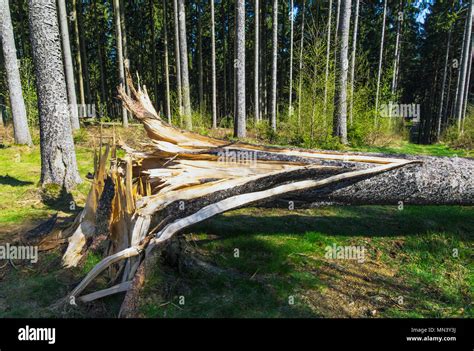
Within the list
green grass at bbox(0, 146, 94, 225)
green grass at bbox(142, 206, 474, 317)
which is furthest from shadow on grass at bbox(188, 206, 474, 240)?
green grass at bbox(0, 146, 94, 225)

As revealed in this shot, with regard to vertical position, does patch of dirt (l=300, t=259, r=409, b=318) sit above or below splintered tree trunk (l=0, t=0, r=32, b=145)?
below

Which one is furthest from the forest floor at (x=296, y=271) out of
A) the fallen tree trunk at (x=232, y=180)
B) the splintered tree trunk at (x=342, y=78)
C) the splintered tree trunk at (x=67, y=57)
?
the splintered tree trunk at (x=67, y=57)

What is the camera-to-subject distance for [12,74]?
38.2ft

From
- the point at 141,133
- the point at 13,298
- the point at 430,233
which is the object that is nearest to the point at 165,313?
the point at 13,298

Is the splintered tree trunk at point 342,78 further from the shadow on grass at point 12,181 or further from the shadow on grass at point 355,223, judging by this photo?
the shadow on grass at point 12,181

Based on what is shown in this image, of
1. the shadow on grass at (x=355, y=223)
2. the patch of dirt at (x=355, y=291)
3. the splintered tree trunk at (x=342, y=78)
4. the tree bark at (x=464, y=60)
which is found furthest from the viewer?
the tree bark at (x=464, y=60)

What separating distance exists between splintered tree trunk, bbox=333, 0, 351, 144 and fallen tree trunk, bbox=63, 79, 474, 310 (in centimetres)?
870

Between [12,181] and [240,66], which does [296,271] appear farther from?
[240,66]

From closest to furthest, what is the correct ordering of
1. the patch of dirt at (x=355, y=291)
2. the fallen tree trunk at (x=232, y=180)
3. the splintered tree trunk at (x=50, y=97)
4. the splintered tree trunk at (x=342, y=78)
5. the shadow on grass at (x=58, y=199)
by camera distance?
the patch of dirt at (x=355, y=291), the fallen tree trunk at (x=232, y=180), the shadow on grass at (x=58, y=199), the splintered tree trunk at (x=50, y=97), the splintered tree trunk at (x=342, y=78)

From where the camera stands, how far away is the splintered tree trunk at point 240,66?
14461 mm

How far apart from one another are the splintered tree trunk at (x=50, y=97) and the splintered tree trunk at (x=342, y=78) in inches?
397

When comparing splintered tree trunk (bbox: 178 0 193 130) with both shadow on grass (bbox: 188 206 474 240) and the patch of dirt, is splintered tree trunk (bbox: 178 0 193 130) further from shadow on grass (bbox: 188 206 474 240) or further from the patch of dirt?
the patch of dirt

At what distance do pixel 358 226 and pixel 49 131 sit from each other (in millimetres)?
6622

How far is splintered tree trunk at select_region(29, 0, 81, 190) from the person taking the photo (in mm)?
6875
